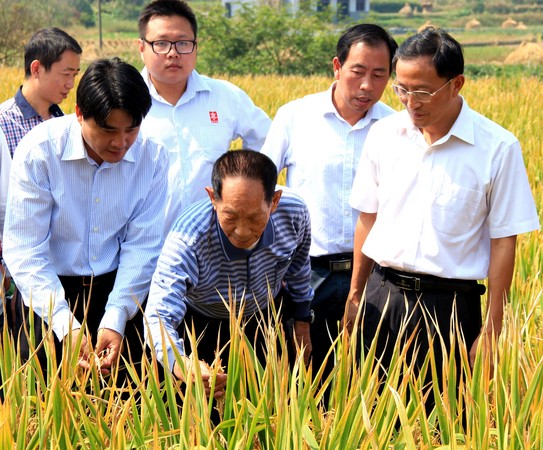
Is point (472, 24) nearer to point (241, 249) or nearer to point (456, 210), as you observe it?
point (456, 210)

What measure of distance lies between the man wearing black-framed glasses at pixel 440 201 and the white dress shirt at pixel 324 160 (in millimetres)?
269

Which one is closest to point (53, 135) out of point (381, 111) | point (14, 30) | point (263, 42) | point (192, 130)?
point (192, 130)

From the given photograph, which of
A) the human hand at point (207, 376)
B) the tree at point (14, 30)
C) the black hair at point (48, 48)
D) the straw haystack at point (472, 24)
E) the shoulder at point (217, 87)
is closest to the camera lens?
the human hand at point (207, 376)

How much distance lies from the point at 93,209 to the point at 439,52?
3.33 ft

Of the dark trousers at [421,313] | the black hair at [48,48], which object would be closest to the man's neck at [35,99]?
the black hair at [48,48]

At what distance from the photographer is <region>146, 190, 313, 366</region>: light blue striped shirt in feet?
7.34

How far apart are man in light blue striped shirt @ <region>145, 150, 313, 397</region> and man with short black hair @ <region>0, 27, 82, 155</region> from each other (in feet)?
3.87

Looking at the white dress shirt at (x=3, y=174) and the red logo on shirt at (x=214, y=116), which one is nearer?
the white dress shirt at (x=3, y=174)

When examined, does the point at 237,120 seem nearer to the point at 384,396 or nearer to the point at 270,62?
the point at 384,396

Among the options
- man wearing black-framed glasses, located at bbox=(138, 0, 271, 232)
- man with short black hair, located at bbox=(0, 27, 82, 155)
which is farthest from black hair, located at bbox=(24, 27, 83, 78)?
man wearing black-framed glasses, located at bbox=(138, 0, 271, 232)

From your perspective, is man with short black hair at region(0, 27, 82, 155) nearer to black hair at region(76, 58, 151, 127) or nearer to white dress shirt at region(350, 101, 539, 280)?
black hair at region(76, 58, 151, 127)

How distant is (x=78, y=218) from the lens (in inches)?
96.6

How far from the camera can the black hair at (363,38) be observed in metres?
2.92

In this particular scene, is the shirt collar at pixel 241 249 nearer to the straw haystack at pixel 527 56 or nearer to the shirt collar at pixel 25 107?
the shirt collar at pixel 25 107
